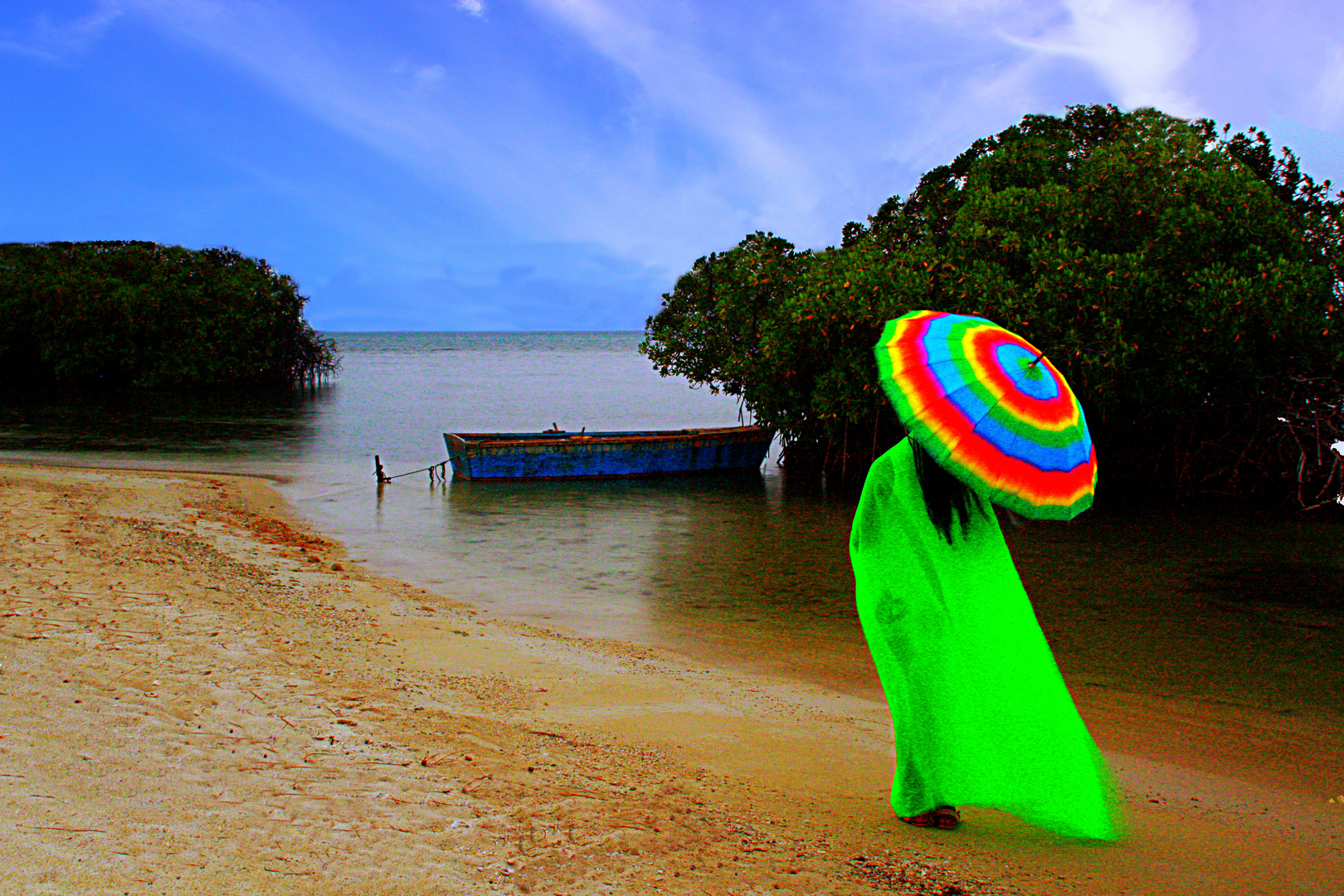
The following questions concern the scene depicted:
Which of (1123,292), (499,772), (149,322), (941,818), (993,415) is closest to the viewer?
(993,415)

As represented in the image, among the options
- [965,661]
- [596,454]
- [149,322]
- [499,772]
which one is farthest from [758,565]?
[149,322]

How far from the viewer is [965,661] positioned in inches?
138

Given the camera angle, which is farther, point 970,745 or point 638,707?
point 638,707

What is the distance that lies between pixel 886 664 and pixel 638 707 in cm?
265

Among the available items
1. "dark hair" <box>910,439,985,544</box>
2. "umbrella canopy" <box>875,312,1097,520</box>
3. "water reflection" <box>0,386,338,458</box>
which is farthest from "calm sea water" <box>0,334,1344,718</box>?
"umbrella canopy" <box>875,312,1097,520</box>

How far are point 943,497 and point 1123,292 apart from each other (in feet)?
48.0

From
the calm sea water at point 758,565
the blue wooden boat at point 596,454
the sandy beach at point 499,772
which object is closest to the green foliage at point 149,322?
the calm sea water at point 758,565

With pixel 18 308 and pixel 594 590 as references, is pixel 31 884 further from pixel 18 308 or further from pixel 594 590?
pixel 18 308

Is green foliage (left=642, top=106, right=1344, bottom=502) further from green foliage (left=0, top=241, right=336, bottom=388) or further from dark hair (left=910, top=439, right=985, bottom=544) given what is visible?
green foliage (left=0, top=241, right=336, bottom=388)

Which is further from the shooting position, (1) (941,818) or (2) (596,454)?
(2) (596,454)

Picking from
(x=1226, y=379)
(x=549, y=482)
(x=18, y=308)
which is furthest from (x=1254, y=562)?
(x=18, y=308)

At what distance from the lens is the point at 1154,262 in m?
16.9

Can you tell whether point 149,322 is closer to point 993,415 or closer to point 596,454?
point 596,454

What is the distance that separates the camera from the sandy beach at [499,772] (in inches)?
131
